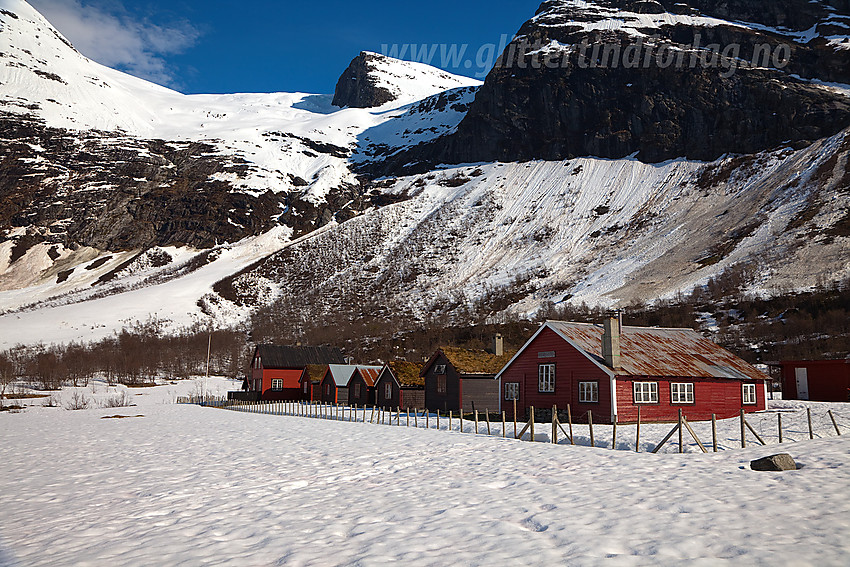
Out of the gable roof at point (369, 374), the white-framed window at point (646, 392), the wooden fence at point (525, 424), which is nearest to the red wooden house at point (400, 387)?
the wooden fence at point (525, 424)

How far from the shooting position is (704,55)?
156750mm

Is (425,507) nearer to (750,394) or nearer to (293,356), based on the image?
(750,394)

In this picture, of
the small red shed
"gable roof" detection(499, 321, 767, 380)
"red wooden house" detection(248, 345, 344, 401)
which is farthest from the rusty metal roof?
"red wooden house" detection(248, 345, 344, 401)

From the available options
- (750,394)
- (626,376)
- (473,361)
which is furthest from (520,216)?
(626,376)

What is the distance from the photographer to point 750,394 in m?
34.8

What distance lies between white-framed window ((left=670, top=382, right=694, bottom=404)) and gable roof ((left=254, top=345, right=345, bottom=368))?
142 feet

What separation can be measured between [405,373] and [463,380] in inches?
304

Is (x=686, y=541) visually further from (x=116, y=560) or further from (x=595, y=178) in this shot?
(x=595, y=178)

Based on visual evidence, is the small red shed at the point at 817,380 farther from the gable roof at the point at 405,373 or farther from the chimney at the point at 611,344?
the gable roof at the point at 405,373

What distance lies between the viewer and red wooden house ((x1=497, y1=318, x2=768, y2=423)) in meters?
30.4

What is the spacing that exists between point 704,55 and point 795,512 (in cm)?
17239

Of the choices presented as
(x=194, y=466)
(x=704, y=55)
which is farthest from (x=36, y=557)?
(x=704, y=55)

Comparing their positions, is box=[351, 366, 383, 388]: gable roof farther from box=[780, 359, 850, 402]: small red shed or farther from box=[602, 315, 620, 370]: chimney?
box=[780, 359, 850, 402]: small red shed

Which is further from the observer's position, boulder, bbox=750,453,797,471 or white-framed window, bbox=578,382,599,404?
white-framed window, bbox=578,382,599,404
